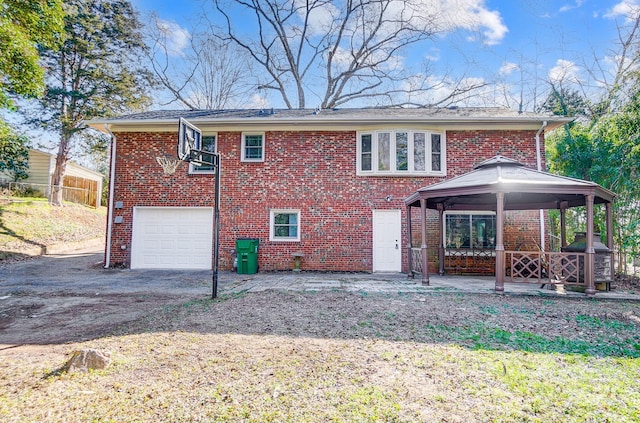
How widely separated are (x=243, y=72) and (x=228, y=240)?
15056 mm

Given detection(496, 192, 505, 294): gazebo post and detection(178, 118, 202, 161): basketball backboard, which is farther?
detection(496, 192, 505, 294): gazebo post

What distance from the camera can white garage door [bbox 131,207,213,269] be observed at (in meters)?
11.0

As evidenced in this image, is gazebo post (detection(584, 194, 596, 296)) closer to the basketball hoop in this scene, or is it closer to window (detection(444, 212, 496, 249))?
window (detection(444, 212, 496, 249))

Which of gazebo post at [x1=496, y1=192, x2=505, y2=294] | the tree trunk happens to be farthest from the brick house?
the tree trunk

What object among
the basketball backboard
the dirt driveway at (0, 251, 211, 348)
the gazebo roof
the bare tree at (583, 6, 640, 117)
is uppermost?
the bare tree at (583, 6, 640, 117)

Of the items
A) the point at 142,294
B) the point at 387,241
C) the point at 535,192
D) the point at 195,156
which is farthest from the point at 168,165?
the point at 535,192

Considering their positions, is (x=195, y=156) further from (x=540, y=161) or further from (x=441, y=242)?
(x=540, y=161)

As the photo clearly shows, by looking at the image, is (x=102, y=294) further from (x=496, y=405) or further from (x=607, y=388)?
(x=607, y=388)

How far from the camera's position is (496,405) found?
271 centimetres

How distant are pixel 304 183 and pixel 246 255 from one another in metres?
2.90

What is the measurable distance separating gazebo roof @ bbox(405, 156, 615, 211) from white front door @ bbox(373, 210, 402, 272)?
129cm

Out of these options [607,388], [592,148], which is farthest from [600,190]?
[607,388]

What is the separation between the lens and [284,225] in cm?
1082

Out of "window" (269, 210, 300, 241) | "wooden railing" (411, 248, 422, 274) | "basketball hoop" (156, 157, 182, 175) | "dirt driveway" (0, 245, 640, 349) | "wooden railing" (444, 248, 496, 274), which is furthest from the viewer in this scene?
"basketball hoop" (156, 157, 182, 175)
